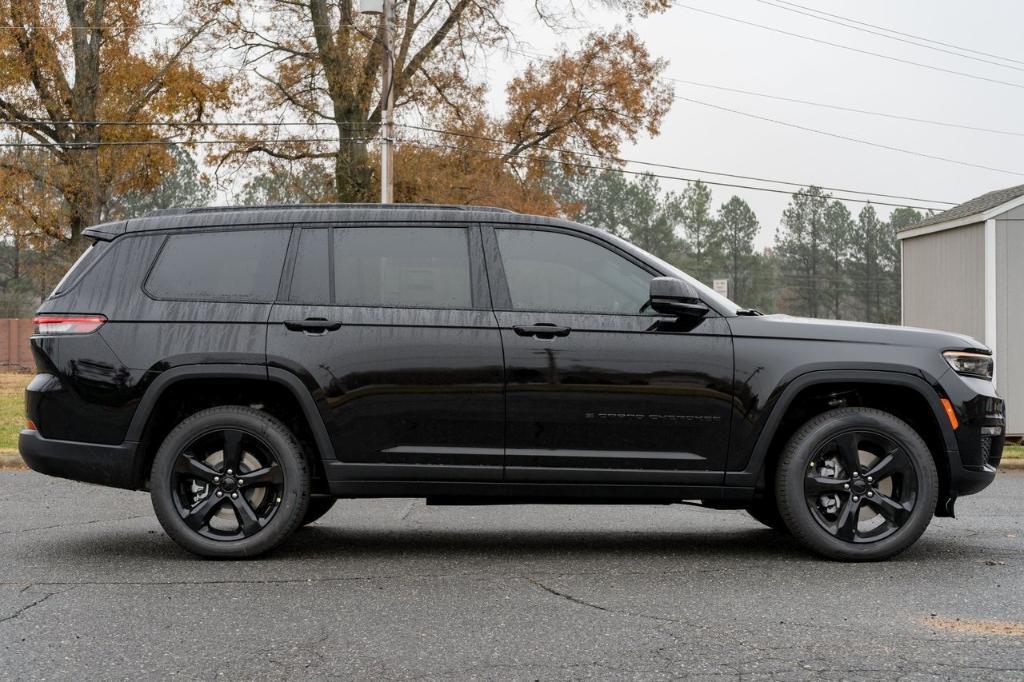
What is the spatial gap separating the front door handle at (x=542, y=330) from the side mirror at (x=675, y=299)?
1.55 ft

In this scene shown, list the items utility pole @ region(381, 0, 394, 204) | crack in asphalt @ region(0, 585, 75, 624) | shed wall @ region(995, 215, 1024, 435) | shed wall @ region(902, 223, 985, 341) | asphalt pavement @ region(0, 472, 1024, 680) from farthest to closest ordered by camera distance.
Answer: utility pole @ region(381, 0, 394, 204) < shed wall @ region(902, 223, 985, 341) < shed wall @ region(995, 215, 1024, 435) < crack in asphalt @ region(0, 585, 75, 624) < asphalt pavement @ region(0, 472, 1024, 680)

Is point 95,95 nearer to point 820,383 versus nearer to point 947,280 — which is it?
point 947,280

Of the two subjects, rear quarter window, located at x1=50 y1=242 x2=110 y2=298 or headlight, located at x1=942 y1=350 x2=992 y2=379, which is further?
rear quarter window, located at x1=50 y1=242 x2=110 y2=298

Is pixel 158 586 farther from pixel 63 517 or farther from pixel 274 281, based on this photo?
pixel 63 517

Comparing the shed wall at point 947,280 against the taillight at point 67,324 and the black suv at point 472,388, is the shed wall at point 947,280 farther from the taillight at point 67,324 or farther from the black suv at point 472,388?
the taillight at point 67,324

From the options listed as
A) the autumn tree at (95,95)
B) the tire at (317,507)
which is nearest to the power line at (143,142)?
the autumn tree at (95,95)

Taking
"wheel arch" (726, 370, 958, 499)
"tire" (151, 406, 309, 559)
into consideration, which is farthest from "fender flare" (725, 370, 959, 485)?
"tire" (151, 406, 309, 559)

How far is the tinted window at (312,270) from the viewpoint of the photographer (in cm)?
581

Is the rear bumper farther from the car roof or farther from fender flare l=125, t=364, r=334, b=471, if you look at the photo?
the car roof

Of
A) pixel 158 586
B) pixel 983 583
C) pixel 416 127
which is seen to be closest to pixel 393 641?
pixel 158 586

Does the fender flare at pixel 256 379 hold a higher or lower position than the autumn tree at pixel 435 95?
lower

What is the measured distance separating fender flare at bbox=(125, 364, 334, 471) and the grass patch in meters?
7.17

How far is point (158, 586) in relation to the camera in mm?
5223

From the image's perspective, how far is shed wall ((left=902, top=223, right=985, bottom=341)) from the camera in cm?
1407
